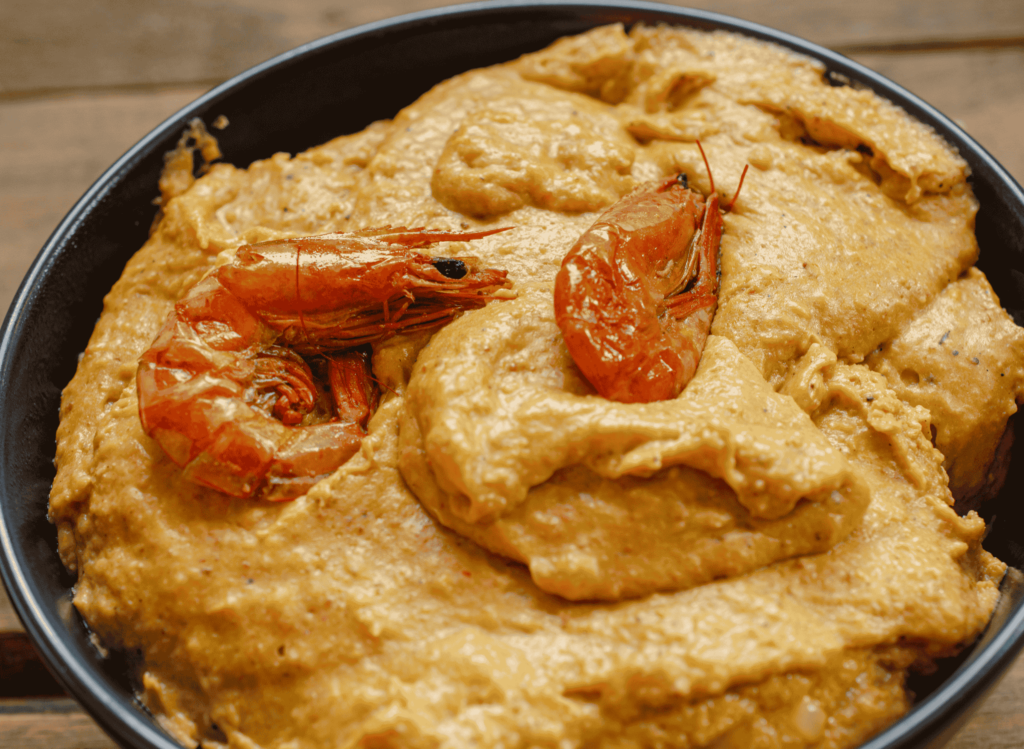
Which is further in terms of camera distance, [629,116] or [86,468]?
[629,116]

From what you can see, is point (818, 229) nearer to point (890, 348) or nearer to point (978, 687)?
point (890, 348)

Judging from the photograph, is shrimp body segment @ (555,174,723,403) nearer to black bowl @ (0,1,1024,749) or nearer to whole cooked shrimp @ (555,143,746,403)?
whole cooked shrimp @ (555,143,746,403)

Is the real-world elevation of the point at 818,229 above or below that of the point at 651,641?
above

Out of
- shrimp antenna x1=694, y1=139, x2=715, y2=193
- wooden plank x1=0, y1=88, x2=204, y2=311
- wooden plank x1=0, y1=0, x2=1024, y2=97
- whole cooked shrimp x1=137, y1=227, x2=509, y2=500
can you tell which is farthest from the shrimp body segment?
wooden plank x1=0, y1=88, x2=204, y2=311

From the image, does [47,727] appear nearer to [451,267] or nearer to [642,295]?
[451,267]

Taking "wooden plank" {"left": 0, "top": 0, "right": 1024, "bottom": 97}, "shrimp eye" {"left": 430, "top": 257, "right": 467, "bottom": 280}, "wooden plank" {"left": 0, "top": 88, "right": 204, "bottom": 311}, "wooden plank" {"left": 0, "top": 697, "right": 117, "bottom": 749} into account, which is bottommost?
"wooden plank" {"left": 0, "top": 697, "right": 117, "bottom": 749}

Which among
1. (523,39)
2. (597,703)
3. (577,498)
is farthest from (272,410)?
(523,39)
